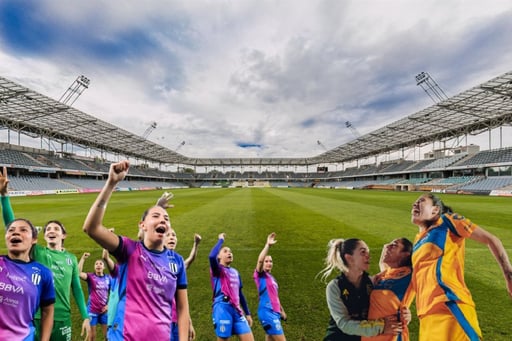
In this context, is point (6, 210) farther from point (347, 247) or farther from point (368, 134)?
point (368, 134)

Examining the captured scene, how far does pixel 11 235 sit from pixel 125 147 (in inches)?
2513

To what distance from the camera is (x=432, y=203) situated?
2.05 meters

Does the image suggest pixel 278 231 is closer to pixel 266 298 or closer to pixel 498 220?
pixel 266 298

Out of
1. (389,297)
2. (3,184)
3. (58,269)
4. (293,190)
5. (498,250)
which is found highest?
(3,184)

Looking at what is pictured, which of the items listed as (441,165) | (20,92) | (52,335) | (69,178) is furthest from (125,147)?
(441,165)

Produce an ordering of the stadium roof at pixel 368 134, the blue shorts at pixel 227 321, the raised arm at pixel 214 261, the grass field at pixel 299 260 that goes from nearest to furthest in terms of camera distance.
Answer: the blue shorts at pixel 227 321, the raised arm at pixel 214 261, the grass field at pixel 299 260, the stadium roof at pixel 368 134

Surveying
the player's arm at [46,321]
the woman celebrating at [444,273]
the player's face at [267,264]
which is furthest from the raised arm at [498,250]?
the player's arm at [46,321]

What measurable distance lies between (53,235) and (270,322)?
9.15ft

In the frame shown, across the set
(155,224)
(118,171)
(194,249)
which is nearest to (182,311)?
(155,224)

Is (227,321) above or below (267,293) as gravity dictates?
below

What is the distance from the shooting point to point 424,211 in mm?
2072

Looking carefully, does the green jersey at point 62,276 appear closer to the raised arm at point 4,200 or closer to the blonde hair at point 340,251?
the raised arm at point 4,200

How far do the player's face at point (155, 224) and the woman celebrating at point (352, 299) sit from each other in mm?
1448

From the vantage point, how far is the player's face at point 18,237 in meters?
2.08
